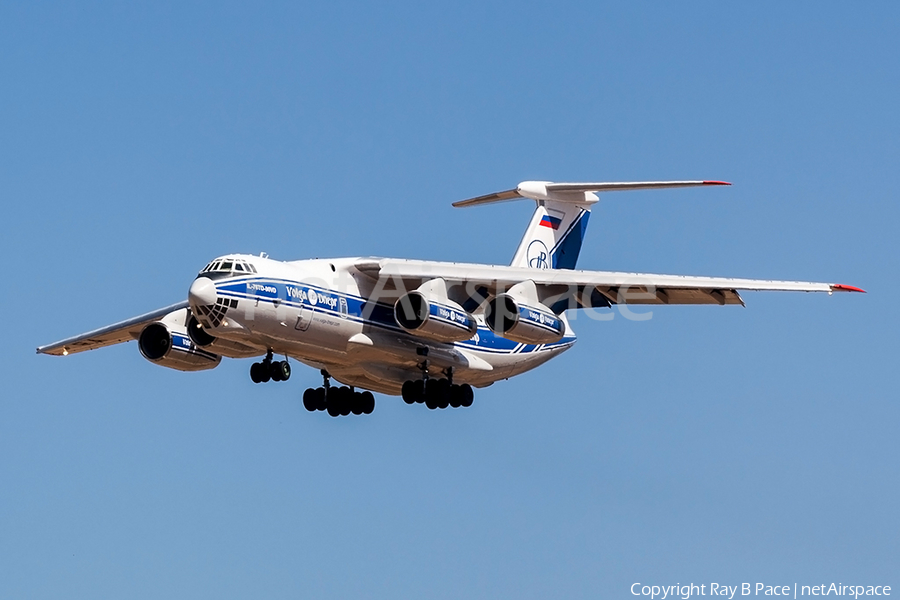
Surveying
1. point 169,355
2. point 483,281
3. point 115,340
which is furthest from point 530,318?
point 115,340

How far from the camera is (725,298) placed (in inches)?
671

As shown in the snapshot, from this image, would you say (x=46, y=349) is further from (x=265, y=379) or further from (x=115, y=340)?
(x=265, y=379)

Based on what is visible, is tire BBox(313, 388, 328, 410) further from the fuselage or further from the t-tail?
the t-tail

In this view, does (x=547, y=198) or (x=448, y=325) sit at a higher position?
(x=547, y=198)

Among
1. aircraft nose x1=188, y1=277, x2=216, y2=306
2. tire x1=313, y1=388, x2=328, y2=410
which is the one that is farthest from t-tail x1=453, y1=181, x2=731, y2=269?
aircraft nose x1=188, y1=277, x2=216, y2=306

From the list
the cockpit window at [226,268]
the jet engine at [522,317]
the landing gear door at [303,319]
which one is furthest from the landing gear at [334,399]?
the cockpit window at [226,268]

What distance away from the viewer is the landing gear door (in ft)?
51.7

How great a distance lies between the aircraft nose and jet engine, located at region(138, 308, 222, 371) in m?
2.21

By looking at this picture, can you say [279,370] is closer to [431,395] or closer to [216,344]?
[216,344]

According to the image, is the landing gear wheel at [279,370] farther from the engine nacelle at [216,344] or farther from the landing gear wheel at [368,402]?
the landing gear wheel at [368,402]

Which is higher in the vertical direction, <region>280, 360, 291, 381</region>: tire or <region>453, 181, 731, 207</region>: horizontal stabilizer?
<region>453, 181, 731, 207</region>: horizontal stabilizer

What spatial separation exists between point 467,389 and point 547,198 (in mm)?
3110

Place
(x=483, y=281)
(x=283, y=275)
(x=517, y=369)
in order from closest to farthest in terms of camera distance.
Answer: (x=283, y=275)
(x=483, y=281)
(x=517, y=369)

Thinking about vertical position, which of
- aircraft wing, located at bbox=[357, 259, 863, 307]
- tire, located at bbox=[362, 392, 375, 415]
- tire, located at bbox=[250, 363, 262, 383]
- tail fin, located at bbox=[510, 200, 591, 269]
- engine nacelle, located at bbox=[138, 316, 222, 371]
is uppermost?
tail fin, located at bbox=[510, 200, 591, 269]
